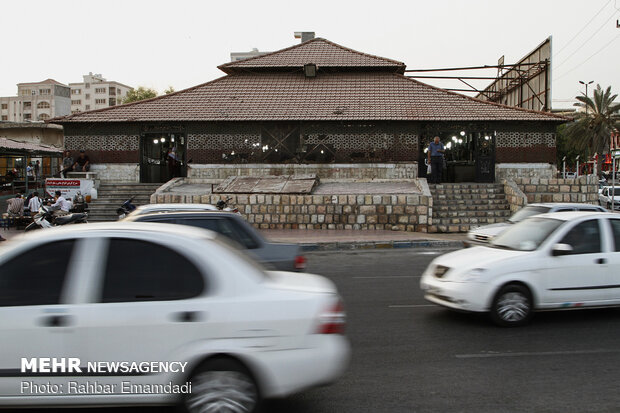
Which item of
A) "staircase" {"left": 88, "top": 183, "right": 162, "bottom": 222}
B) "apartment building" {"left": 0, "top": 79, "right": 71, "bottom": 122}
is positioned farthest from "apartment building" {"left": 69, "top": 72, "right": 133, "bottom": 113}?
"staircase" {"left": 88, "top": 183, "right": 162, "bottom": 222}

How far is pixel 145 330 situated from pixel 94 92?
128885 mm

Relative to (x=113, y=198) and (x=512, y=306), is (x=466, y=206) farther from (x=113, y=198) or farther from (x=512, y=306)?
(x=512, y=306)

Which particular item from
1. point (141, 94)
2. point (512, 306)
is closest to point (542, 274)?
point (512, 306)

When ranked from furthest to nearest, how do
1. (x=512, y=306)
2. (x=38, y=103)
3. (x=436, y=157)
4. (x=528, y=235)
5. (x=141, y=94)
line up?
(x=38, y=103) → (x=141, y=94) → (x=436, y=157) → (x=528, y=235) → (x=512, y=306)

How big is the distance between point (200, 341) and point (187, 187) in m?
20.7

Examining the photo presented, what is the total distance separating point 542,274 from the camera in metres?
7.32

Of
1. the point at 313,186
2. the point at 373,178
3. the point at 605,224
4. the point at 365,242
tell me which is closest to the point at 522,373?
the point at 605,224

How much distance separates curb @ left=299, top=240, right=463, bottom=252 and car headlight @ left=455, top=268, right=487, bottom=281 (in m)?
9.60

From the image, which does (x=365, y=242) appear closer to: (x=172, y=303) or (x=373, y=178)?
(x=373, y=178)

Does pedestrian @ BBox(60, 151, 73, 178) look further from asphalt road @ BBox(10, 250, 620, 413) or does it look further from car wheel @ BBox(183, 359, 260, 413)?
car wheel @ BBox(183, 359, 260, 413)

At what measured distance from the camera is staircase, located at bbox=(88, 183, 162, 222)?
74.0 feet

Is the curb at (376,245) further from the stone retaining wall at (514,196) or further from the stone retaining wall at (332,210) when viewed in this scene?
the stone retaining wall at (514,196)

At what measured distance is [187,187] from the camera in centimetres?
2406

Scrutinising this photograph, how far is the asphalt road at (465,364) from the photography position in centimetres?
479
